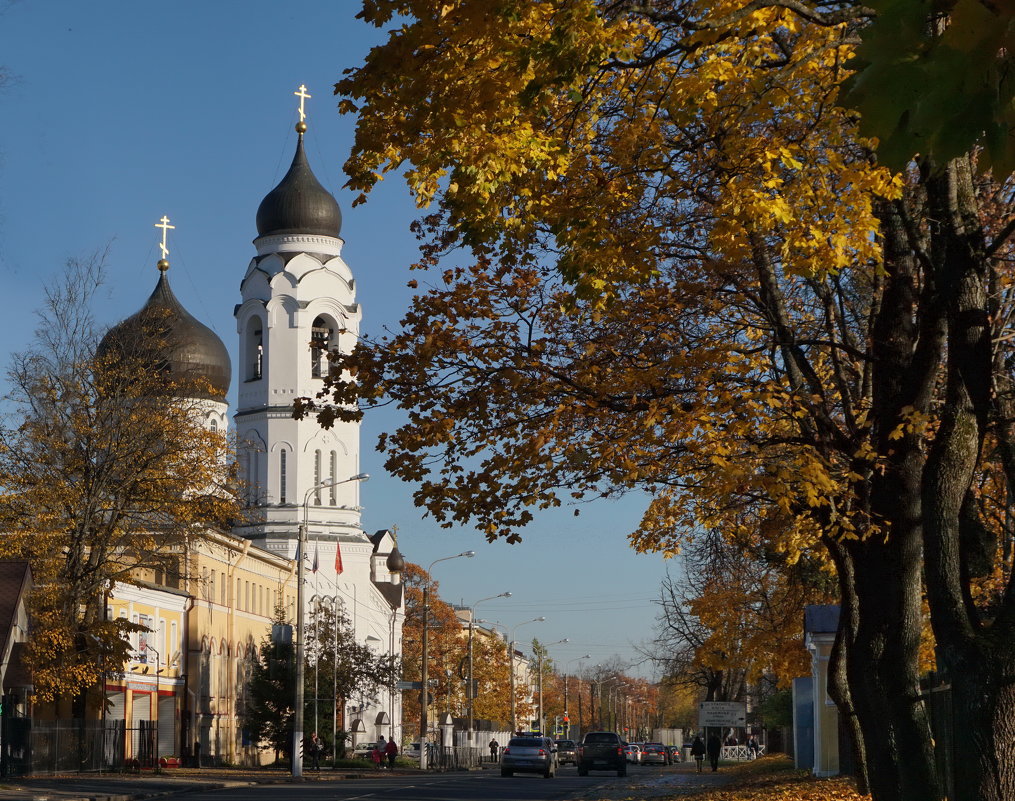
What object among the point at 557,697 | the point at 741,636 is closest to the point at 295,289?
the point at 741,636

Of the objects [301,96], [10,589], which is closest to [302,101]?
[301,96]

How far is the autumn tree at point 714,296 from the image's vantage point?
11.0 metres

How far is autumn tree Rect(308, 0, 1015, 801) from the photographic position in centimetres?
1096

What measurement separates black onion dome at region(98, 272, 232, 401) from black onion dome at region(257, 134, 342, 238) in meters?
12.8

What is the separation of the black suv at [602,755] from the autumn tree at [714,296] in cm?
3900

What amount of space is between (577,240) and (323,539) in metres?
74.6

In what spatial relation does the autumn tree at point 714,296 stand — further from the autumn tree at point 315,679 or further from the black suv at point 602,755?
the black suv at point 602,755

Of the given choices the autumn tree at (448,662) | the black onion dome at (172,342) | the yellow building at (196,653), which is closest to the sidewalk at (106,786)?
the yellow building at (196,653)

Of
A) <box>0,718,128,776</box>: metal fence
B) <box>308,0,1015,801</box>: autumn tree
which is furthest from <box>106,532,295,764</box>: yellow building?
<box>308,0,1015,801</box>: autumn tree

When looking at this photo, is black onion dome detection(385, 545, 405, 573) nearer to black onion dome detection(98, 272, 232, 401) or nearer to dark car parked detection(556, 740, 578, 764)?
dark car parked detection(556, 740, 578, 764)

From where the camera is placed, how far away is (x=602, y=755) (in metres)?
56.3

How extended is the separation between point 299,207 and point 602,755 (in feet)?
132

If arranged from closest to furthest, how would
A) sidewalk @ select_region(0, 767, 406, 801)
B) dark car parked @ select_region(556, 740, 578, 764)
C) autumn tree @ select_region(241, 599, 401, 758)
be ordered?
1. sidewalk @ select_region(0, 767, 406, 801)
2. autumn tree @ select_region(241, 599, 401, 758)
3. dark car parked @ select_region(556, 740, 578, 764)

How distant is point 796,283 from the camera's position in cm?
1859
